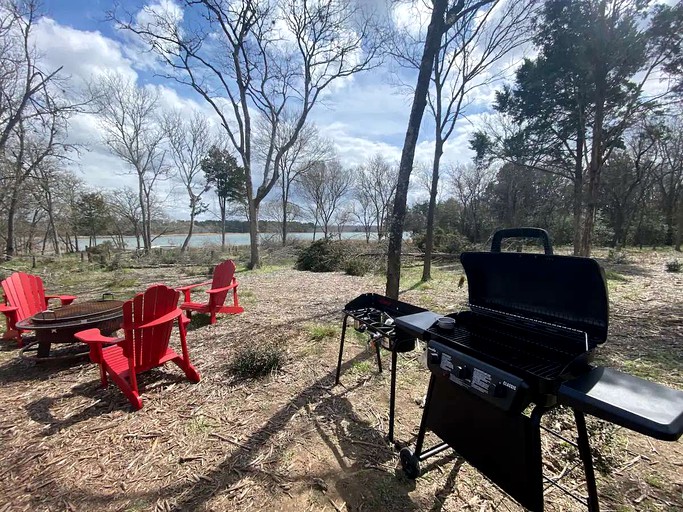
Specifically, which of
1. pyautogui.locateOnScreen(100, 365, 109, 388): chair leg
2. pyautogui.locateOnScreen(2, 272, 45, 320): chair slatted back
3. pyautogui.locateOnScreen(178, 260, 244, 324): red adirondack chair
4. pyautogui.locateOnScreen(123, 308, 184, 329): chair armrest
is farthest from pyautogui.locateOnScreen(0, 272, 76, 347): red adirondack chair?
pyautogui.locateOnScreen(123, 308, 184, 329): chair armrest

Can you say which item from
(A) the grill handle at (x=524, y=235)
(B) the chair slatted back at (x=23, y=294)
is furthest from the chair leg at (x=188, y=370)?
(A) the grill handle at (x=524, y=235)

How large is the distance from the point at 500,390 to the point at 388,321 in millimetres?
1062

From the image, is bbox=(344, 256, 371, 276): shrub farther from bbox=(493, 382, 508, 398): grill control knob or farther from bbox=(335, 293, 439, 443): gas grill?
bbox=(493, 382, 508, 398): grill control knob

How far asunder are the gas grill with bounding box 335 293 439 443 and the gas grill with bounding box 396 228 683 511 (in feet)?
0.47

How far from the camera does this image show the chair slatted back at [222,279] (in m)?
4.51

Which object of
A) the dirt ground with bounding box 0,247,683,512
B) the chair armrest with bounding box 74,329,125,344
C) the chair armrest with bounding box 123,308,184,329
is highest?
the chair armrest with bounding box 123,308,184,329

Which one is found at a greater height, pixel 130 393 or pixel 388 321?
pixel 388 321

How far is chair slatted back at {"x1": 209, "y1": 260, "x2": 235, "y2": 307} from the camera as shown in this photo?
178 inches

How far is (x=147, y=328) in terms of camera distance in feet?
8.09

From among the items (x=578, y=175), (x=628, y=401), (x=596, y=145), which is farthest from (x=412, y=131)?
(x=578, y=175)

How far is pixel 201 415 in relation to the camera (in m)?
2.39

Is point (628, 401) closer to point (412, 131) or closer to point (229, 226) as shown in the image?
point (412, 131)

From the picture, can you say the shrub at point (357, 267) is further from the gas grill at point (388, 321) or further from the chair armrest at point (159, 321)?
the chair armrest at point (159, 321)

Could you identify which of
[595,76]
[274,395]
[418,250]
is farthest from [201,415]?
[418,250]
